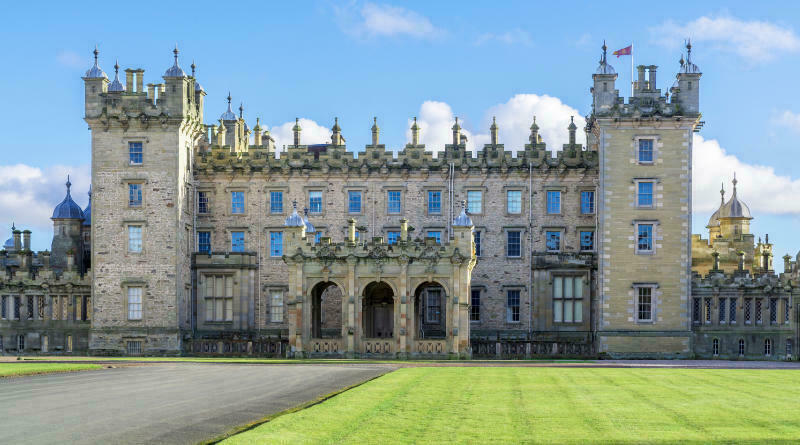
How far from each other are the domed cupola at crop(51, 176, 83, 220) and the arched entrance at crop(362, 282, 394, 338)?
21764 millimetres

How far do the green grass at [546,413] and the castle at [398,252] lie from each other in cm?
2068

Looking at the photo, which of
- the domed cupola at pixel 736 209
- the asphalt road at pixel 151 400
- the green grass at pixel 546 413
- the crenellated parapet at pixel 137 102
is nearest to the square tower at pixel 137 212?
the crenellated parapet at pixel 137 102

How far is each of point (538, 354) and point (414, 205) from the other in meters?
12.6

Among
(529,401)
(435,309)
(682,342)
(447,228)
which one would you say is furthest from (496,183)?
(529,401)

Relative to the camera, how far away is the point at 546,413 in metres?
22.2

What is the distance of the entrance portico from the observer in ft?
167

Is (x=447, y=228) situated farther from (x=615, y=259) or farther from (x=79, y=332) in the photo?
(x=79, y=332)

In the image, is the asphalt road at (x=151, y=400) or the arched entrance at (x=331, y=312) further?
the arched entrance at (x=331, y=312)

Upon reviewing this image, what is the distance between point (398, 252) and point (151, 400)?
89.1 ft

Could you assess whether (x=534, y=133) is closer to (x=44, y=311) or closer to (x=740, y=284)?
(x=740, y=284)

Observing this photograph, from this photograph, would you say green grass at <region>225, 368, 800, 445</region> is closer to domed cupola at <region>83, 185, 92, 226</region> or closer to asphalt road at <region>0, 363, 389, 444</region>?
asphalt road at <region>0, 363, 389, 444</region>

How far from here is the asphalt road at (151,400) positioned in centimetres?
1930

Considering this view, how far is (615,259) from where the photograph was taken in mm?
55469

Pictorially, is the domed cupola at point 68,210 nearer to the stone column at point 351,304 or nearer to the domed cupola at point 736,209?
the stone column at point 351,304
